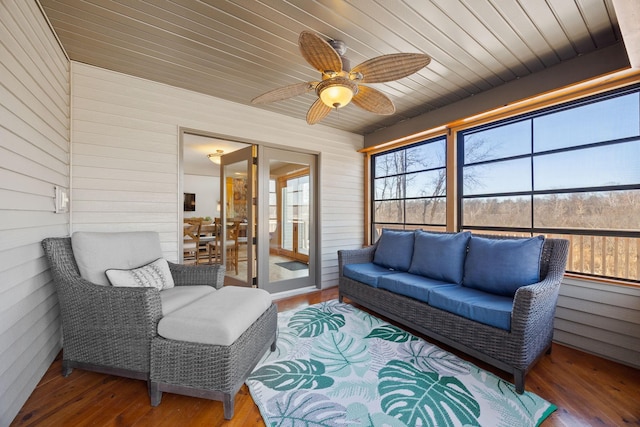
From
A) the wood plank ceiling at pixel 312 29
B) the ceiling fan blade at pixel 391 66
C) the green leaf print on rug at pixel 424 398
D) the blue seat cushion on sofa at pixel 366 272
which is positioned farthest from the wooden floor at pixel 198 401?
the wood plank ceiling at pixel 312 29

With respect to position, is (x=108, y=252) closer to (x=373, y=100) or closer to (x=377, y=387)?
(x=377, y=387)

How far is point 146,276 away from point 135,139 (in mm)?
1481

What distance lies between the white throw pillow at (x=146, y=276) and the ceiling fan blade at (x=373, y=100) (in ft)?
7.32

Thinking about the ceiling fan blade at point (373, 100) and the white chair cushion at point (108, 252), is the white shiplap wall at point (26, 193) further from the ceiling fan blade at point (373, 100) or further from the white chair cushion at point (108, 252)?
the ceiling fan blade at point (373, 100)

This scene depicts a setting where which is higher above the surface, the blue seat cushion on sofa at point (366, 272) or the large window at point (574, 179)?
the large window at point (574, 179)

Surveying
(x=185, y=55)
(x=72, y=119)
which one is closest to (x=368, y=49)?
(x=185, y=55)

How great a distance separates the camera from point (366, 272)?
3.07 metres

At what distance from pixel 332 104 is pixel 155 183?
2.06 metres

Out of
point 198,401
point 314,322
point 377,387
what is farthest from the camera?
point 314,322

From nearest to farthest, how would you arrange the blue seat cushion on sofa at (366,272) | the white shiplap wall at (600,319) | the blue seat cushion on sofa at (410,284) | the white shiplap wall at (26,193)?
1. the white shiplap wall at (26,193)
2. the white shiplap wall at (600,319)
3. the blue seat cushion on sofa at (410,284)
4. the blue seat cushion on sofa at (366,272)

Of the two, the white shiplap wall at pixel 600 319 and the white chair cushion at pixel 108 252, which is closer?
the white chair cushion at pixel 108 252

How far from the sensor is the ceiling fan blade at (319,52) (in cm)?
155

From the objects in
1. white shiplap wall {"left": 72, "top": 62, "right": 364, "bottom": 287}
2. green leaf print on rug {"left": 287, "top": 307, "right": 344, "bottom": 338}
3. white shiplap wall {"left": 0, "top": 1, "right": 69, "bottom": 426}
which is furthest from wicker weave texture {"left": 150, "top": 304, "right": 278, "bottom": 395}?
white shiplap wall {"left": 72, "top": 62, "right": 364, "bottom": 287}

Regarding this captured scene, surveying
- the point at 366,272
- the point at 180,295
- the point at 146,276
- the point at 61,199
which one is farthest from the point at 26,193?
the point at 366,272
